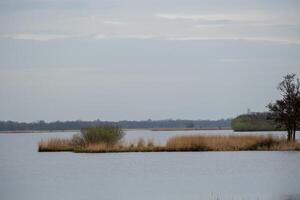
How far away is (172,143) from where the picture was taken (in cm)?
4253

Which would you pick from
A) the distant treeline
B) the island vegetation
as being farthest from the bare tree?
the distant treeline

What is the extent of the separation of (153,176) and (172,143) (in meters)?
13.9

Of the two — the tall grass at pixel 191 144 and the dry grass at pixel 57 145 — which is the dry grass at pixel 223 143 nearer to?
the tall grass at pixel 191 144

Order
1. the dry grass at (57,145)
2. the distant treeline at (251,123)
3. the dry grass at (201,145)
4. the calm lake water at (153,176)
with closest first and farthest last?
the calm lake water at (153,176)
the dry grass at (201,145)
the dry grass at (57,145)
the distant treeline at (251,123)

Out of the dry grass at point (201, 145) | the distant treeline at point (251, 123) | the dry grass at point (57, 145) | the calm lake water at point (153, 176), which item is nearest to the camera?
the calm lake water at point (153, 176)

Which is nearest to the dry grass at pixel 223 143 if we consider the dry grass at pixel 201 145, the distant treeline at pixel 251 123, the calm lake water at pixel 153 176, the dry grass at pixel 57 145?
the dry grass at pixel 201 145

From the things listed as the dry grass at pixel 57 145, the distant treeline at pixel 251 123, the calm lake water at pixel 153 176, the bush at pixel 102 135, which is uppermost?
the distant treeline at pixel 251 123

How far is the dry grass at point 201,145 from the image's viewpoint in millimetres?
41312

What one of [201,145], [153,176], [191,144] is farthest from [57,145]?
[153,176]

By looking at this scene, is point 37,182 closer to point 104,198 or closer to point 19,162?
point 104,198

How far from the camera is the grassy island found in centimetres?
4138

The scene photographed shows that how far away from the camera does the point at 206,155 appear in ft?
128

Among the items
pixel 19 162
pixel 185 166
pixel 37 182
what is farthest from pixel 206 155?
pixel 37 182

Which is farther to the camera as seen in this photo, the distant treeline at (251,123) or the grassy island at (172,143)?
the distant treeline at (251,123)
